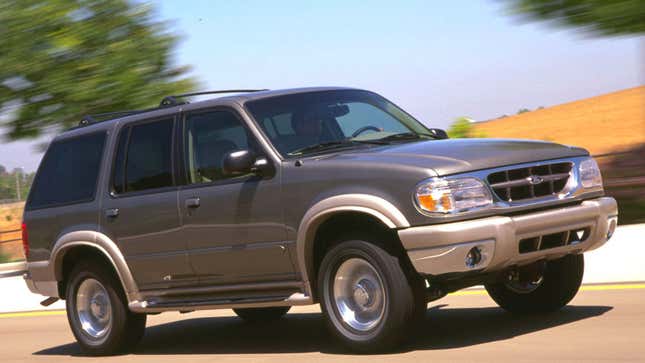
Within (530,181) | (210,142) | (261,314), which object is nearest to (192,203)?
(210,142)

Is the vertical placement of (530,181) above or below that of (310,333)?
above

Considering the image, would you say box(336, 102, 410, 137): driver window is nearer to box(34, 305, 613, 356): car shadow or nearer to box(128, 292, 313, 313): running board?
box(128, 292, 313, 313): running board

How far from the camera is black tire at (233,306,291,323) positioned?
406 inches

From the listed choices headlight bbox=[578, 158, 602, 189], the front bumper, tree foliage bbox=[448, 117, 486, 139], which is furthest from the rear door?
A: tree foliage bbox=[448, 117, 486, 139]

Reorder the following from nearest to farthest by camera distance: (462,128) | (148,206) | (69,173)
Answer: (148,206)
(69,173)
(462,128)

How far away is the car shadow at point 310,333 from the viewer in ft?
25.8

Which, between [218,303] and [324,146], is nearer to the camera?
[324,146]

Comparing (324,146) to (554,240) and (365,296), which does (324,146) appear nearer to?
(365,296)

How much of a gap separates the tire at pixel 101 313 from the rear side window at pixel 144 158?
0.78m

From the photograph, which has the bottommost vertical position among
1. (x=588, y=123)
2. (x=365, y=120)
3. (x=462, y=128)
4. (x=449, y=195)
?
(x=588, y=123)

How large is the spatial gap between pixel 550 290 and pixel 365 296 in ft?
6.05

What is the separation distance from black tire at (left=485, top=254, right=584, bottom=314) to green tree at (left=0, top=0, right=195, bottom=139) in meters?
17.5

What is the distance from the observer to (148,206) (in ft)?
28.6

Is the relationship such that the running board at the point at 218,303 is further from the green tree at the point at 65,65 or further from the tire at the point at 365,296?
the green tree at the point at 65,65
